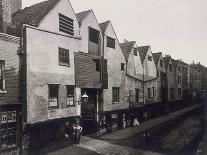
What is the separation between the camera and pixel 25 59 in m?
18.4

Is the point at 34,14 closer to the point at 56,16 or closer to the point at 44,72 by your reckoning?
the point at 56,16

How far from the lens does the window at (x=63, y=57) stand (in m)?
21.7

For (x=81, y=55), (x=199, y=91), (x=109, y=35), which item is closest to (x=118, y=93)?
(x=109, y=35)

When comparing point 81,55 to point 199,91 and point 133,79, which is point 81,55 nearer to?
point 133,79

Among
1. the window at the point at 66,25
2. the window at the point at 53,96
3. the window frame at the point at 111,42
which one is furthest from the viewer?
the window frame at the point at 111,42

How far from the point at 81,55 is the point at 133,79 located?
480 inches

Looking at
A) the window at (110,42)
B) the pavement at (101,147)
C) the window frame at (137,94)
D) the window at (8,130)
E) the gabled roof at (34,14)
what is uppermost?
the gabled roof at (34,14)

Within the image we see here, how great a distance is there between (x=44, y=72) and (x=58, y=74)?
160 centimetres

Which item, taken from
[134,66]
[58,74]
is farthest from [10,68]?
[134,66]

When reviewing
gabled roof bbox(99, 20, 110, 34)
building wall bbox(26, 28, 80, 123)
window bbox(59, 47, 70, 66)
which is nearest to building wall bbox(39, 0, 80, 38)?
building wall bbox(26, 28, 80, 123)

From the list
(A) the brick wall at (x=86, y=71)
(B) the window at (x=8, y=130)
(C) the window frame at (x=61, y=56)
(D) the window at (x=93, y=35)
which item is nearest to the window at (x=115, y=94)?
(A) the brick wall at (x=86, y=71)

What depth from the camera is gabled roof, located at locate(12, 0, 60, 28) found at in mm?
20406

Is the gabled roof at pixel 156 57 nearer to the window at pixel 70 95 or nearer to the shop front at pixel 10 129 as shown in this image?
the window at pixel 70 95

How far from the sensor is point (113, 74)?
29.6m
